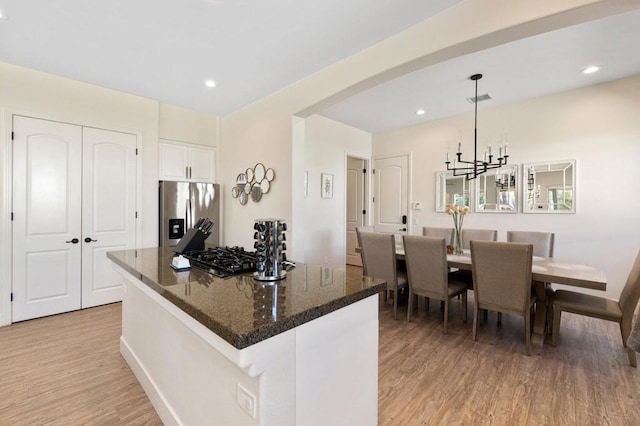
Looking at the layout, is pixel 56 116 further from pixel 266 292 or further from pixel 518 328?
pixel 518 328

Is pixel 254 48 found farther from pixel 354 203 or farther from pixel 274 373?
pixel 354 203

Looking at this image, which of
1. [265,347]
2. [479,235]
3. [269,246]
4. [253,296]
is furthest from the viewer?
[479,235]

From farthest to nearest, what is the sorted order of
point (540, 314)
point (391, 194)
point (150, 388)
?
point (391, 194) → point (540, 314) → point (150, 388)

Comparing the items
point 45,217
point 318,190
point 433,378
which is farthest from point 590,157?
point 45,217

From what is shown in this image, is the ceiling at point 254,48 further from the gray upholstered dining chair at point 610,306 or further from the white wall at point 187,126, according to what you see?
the gray upholstered dining chair at point 610,306

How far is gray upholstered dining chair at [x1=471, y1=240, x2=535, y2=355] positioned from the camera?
2.46 metres

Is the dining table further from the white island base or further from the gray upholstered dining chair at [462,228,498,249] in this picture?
the white island base

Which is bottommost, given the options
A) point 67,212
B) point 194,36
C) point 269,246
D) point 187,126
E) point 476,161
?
point 269,246

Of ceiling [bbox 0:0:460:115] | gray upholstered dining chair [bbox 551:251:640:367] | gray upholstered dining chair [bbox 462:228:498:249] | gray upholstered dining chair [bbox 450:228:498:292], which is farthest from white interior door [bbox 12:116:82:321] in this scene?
gray upholstered dining chair [bbox 551:251:640:367]

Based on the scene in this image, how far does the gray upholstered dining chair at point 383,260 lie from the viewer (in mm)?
3279

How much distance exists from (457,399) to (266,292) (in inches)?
62.0

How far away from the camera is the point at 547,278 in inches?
96.5

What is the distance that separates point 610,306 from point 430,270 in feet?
4.67

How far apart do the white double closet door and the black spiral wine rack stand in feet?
10.5
